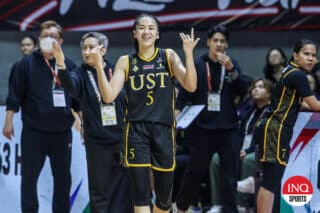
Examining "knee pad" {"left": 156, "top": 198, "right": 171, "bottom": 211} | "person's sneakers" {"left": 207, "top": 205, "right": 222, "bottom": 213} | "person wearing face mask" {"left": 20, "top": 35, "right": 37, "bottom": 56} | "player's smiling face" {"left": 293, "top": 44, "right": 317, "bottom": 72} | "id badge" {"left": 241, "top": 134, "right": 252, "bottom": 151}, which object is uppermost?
"person wearing face mask" {"left": 20, "top": 35, "right": 37, "bottom": 56}

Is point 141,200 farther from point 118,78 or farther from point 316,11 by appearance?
point 316,11

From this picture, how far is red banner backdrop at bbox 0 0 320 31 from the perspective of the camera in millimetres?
10680

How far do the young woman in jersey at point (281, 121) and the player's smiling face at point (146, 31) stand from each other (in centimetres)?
157

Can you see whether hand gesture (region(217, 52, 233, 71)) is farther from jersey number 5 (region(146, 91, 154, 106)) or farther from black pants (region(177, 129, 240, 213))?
jersey number 5 (region(146, 91, 154, 106))

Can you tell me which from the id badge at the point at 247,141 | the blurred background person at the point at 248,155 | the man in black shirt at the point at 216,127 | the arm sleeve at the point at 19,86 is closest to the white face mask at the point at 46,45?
the arm sleeve at the point at 19,86

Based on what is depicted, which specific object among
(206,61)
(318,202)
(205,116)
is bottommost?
(318,202)

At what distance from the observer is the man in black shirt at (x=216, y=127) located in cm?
892

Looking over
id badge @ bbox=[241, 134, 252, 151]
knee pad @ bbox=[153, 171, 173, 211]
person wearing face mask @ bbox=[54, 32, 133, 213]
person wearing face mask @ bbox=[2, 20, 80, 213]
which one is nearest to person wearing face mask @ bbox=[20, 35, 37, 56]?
person wearing face mask @ bbox=[2, 20, 80, 213]

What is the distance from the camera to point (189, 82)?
700 centimetres

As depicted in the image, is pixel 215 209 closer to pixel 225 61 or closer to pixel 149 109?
pixel 225 61

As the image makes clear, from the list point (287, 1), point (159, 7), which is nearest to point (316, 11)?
point (287, 1)

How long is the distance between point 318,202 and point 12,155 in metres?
3.30

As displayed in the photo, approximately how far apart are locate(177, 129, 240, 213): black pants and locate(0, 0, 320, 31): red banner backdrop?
2217mm

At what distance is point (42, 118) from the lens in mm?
8695
